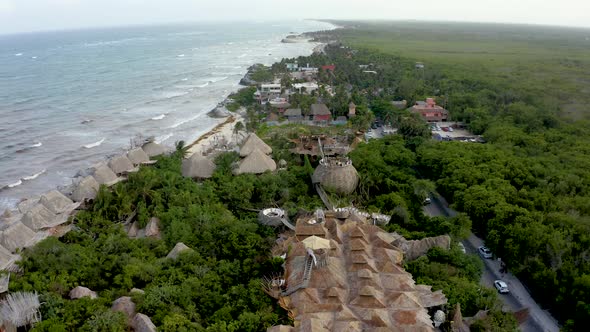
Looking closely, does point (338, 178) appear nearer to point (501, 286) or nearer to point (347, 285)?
point (347, 285)

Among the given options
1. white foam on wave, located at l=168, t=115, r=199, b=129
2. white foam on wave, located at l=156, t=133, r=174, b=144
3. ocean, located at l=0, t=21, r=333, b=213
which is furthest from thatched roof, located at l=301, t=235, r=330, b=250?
white foam on wave, located at l=168, t=115, r=199, b=129

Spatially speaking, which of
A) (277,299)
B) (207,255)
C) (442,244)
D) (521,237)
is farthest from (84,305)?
(521,237)

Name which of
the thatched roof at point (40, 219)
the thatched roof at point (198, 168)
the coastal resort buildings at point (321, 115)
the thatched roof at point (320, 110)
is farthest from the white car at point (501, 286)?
the thatched roof at point (320, 110)

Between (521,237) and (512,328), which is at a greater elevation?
(521,237)

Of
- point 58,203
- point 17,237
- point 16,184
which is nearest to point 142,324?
point 17,237

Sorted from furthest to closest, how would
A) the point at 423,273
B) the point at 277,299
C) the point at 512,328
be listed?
the point at 423,273, the point at 277,299, the point at 512,328

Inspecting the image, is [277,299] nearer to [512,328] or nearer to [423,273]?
[423,273]
